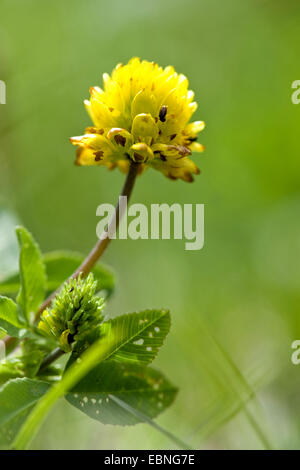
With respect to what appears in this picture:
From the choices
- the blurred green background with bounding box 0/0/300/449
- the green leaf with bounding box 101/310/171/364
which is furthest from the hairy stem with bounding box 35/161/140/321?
the blurred green background with bounding box 0/0/300/449

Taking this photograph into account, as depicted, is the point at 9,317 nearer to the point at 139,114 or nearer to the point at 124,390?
the point at 124,390

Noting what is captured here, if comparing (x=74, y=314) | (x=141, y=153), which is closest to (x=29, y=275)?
(x=74, y=314)

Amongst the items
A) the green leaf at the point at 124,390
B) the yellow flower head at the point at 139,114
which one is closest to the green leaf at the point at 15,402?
the green leaf at the point at 124,390

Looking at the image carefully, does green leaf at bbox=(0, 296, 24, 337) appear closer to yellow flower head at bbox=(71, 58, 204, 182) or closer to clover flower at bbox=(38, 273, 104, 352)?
clover flower at bbox=(38, 273, 104, 352)

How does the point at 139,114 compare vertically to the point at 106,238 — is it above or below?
above

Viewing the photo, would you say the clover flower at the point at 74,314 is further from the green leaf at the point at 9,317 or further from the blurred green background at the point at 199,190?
the blurred green background at the point at 199,190

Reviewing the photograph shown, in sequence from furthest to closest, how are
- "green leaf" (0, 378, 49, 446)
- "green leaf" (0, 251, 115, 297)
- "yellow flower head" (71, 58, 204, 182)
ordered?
"green leaf" (0, 251, 115, 297) < "yellow flower head" (71, 58, 204, 182) < "green leaf" (0, 378, 49, 446)
